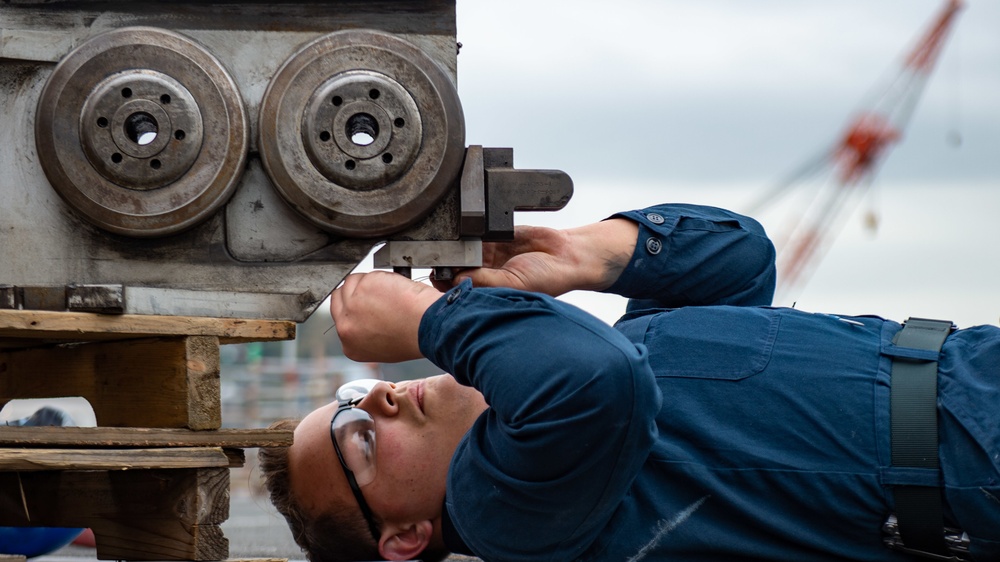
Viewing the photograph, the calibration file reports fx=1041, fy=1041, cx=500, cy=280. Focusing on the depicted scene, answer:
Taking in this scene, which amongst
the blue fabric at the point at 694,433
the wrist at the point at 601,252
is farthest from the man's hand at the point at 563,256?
the blue fabric at the point at 694,433

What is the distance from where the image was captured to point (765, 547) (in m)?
2.67

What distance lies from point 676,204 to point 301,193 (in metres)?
1.31

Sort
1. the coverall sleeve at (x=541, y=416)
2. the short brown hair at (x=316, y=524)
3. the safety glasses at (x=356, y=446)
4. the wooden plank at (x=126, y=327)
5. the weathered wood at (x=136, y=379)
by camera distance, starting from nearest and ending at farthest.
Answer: the coverall sleeve at (x=541, y=416), the wooden plank at (x=126, y=327), the weathered wood at (x=136, y=379), the safety glasses at (x=356, y=446), the short brown hair at (x=316, y=524)

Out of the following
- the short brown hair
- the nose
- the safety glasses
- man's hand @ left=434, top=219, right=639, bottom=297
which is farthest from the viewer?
the short brown hair

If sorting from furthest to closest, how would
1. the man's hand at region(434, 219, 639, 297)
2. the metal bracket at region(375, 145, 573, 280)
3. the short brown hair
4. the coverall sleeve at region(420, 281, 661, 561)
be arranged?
the short brown hair < the man's hand at region(434, 219, 639, 297) < the metal bracket at region(375, 145, 573, 280) < the coverall sleeve at region(420, 281, 661, 561)

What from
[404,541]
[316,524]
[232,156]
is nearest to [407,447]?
[404,541]

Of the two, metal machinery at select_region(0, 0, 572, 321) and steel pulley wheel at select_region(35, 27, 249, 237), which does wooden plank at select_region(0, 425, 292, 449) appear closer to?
metal machinery at select_region(0, 0, 572, 321)

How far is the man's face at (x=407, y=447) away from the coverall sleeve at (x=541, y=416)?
1.51 feet

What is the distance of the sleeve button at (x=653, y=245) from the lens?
10.4 ft

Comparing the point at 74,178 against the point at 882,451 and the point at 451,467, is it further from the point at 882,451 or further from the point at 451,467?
the point at 882,451

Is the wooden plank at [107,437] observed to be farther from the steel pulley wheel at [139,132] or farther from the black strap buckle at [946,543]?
the black strap buckle at [946,543]

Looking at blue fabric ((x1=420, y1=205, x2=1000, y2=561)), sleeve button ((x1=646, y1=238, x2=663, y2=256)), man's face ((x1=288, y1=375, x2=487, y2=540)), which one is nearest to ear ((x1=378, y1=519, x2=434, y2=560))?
man's face ((x1=288, y1=375, x2=487, y2=540))

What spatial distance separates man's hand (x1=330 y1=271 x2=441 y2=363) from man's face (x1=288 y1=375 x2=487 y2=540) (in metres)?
0.43

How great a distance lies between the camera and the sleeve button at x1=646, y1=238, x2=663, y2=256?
124 inches
